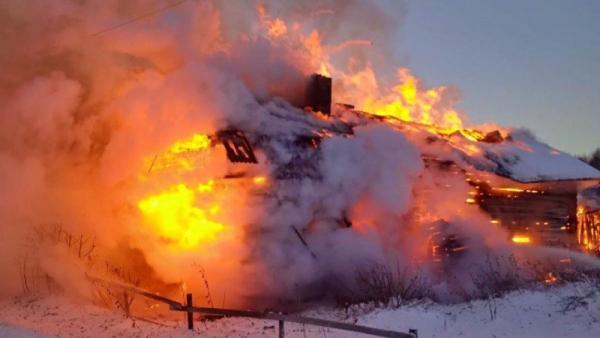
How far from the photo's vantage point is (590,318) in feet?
34.1

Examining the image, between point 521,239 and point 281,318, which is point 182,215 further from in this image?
point 521,239

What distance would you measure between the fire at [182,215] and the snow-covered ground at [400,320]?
2.19m

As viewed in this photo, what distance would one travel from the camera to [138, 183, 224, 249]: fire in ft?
44.2

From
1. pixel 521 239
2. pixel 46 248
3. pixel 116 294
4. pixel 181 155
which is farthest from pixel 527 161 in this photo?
pixel 46 248

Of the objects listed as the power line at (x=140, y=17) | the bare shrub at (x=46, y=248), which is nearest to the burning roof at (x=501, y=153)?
the power line at (x=140, y=17)

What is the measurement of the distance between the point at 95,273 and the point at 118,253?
1148 millimetres

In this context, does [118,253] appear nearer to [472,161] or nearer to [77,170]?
[77,170]

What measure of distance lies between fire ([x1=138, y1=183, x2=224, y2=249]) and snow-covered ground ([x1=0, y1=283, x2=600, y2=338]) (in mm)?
2186

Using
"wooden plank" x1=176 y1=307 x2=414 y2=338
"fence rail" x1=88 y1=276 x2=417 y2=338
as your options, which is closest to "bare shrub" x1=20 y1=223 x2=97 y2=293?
"fence rail" x1=88 y1=276 x2=417 y2=338

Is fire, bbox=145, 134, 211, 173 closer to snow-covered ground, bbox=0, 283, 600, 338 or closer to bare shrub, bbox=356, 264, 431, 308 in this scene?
snow-covered ground, bbox=0, 283, 600, 338

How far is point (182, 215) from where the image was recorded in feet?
44.5

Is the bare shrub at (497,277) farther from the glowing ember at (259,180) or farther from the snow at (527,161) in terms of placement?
the glowing ember at (259,180)

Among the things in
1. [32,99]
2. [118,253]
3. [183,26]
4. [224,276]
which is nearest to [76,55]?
[32,99]

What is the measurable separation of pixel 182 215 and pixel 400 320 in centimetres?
548
